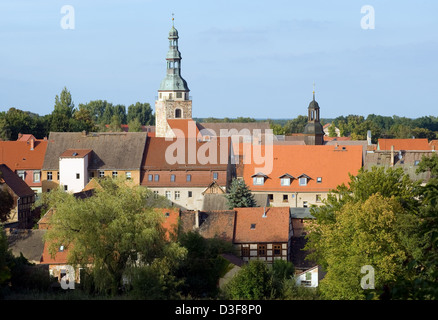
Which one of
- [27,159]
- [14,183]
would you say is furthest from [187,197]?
[27,159]

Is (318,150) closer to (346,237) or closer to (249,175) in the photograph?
(249,175)

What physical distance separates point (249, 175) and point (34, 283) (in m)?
29.5

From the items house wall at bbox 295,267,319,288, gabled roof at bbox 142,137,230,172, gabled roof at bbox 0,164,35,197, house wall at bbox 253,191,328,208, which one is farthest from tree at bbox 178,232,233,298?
gabled roof at bbox 142,137,230,172

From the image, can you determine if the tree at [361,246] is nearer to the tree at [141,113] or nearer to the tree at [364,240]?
the tree at [364,240]

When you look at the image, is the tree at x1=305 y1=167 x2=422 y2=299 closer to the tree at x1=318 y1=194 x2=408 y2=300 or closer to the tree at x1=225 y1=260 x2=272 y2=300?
the tree at x1=318 y1=194 x2=408 y2=300

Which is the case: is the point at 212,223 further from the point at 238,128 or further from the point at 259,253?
the point at 238,128

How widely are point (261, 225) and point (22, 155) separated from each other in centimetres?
3098

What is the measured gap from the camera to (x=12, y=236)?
41594 mm

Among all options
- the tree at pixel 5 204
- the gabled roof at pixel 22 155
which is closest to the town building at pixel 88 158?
the gabled roof at pixel 22 155

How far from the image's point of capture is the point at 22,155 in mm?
67062

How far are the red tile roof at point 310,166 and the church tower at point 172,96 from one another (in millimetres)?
27212

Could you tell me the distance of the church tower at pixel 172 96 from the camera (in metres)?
88.3
